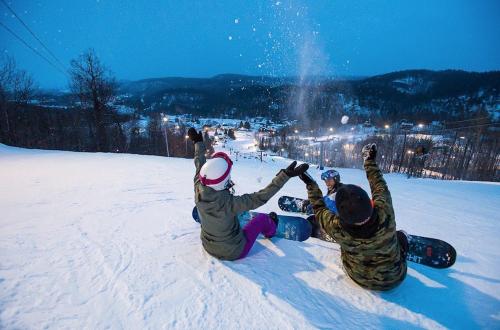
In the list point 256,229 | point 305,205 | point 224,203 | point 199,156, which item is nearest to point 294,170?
point 224,203

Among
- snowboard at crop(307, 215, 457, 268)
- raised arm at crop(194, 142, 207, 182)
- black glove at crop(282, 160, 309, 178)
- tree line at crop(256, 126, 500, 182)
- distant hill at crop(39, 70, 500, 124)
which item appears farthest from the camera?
distant hill at crop(39, 70, 500, 124)

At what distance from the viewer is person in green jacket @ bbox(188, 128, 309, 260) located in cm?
315

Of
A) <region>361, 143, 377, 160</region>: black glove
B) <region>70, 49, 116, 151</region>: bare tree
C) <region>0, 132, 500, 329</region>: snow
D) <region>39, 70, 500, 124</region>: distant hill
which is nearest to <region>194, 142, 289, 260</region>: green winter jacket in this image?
<region>0, 132, 500, 329</region>: snow

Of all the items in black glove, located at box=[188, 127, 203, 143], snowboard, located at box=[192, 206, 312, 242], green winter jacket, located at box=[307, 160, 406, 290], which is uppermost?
black glove, located at box=[188, 127, 203, 143]

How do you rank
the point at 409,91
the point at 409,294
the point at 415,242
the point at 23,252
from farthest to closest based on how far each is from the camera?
the point at 409,91 < the point at 415,242 < the point at 23,252 < the point at 409,294

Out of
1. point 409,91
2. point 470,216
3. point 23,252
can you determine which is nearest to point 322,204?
point 23,252

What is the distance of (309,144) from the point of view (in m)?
96.9

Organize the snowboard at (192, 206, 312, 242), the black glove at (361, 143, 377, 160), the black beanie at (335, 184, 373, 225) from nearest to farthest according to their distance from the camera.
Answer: the black beanie at (335, 184, 373, 225) < the black glove at (361, 143, 377, 160) < the snowboard at (192, 206, 312, 242)

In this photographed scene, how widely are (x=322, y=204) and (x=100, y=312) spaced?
271cm

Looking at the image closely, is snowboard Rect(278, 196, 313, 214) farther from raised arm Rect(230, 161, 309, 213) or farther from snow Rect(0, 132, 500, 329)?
raised arm Rect(230, 161, 309, 213)

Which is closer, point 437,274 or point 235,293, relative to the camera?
point 235,293

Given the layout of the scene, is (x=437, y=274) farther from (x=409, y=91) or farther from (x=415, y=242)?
(x=409, y=91)

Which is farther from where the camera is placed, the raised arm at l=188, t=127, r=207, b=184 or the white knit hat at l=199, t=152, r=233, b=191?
the raised arm at l=188, t=127, r=207, b=184

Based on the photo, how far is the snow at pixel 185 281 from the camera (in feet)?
8.39
